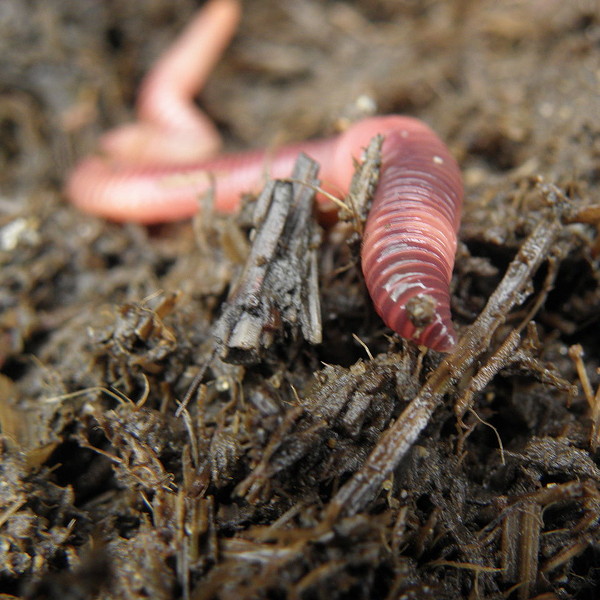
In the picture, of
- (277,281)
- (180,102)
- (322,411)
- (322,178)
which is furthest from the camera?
(180,102)

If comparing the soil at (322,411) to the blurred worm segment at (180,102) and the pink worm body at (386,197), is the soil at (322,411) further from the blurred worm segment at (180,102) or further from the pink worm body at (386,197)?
the blurred worm segment at (180,102)

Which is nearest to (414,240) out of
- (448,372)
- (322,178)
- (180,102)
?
(448,372)

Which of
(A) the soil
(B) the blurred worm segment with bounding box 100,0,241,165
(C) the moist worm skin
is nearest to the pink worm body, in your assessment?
(C) the moist worm skin

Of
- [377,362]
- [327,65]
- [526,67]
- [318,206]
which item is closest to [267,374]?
[377,362]

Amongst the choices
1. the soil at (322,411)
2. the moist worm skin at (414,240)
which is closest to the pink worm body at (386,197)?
the moist worm skin at (414,240)

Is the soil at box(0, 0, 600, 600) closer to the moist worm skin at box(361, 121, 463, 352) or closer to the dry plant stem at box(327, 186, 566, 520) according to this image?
the dry plant stem at box(327, 186, 566, 520)

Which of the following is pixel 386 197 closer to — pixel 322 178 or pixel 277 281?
pixel 277 281
